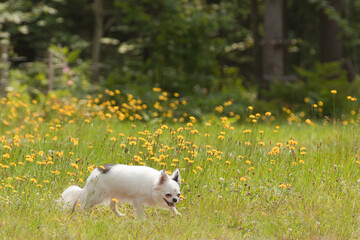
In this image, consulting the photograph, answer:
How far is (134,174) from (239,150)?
2.35 metres

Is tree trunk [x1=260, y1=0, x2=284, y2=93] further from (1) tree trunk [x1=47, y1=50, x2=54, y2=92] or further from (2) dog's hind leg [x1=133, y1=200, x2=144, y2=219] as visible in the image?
(2) dog's hind leg [x1=133, y1=200, x2=144, y2=219]

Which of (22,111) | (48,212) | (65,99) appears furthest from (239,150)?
(65,99)

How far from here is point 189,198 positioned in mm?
5336

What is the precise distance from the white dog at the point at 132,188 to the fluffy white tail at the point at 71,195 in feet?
0.19

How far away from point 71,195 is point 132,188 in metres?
0.72

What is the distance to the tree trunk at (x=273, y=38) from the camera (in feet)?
45.4

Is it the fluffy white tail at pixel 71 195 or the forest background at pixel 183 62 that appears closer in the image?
the fluffy white tail at pixel 71 195

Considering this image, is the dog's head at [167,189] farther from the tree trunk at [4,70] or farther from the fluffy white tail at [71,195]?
the tree trunk at [4,70]

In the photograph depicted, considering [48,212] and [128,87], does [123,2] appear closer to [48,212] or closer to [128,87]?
[128,87]

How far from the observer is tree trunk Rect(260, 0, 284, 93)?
45.4 feet

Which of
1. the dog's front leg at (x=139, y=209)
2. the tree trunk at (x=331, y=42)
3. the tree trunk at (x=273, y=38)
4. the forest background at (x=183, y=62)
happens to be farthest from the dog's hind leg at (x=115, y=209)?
the tree trunk at (x=331, y=42)

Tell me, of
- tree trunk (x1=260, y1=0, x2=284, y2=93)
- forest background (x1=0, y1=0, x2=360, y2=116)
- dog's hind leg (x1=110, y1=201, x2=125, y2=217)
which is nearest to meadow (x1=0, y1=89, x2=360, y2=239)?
dog's hind leg (x1=110, y1=201, x2=125, y2=217)

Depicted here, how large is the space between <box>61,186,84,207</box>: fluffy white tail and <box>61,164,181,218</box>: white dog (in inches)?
2.3

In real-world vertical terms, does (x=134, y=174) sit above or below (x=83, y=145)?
above
